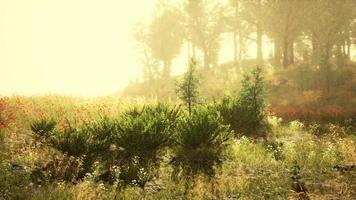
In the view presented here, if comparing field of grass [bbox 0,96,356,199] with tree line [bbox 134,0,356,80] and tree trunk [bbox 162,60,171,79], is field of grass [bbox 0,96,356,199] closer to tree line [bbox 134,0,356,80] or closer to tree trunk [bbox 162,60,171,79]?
tree line [bbox 134,0,356,80]

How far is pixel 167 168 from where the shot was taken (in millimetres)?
8930

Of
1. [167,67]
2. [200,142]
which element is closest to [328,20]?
[200,142]

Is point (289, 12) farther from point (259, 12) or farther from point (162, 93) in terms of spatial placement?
point (162, 93)

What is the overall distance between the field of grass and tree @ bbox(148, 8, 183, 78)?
3272cm

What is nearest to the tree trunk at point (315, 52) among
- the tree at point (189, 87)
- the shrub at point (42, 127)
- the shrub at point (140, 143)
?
the tree at point (189, 87)

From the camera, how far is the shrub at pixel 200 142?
9.51 m

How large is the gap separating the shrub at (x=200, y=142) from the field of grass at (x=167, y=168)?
0.03 metres

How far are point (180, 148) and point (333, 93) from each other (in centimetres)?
1453

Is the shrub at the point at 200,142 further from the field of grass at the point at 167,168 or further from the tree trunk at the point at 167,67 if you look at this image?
the tree trunk at the point at 167,67

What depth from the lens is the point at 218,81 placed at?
1201 inches

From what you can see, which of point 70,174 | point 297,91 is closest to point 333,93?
point 297,91

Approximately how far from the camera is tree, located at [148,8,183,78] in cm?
4341

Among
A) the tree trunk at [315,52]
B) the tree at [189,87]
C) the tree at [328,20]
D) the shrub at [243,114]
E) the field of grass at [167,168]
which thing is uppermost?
the tree at [328,20]

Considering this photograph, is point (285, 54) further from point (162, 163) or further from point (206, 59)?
point (162, 163)
